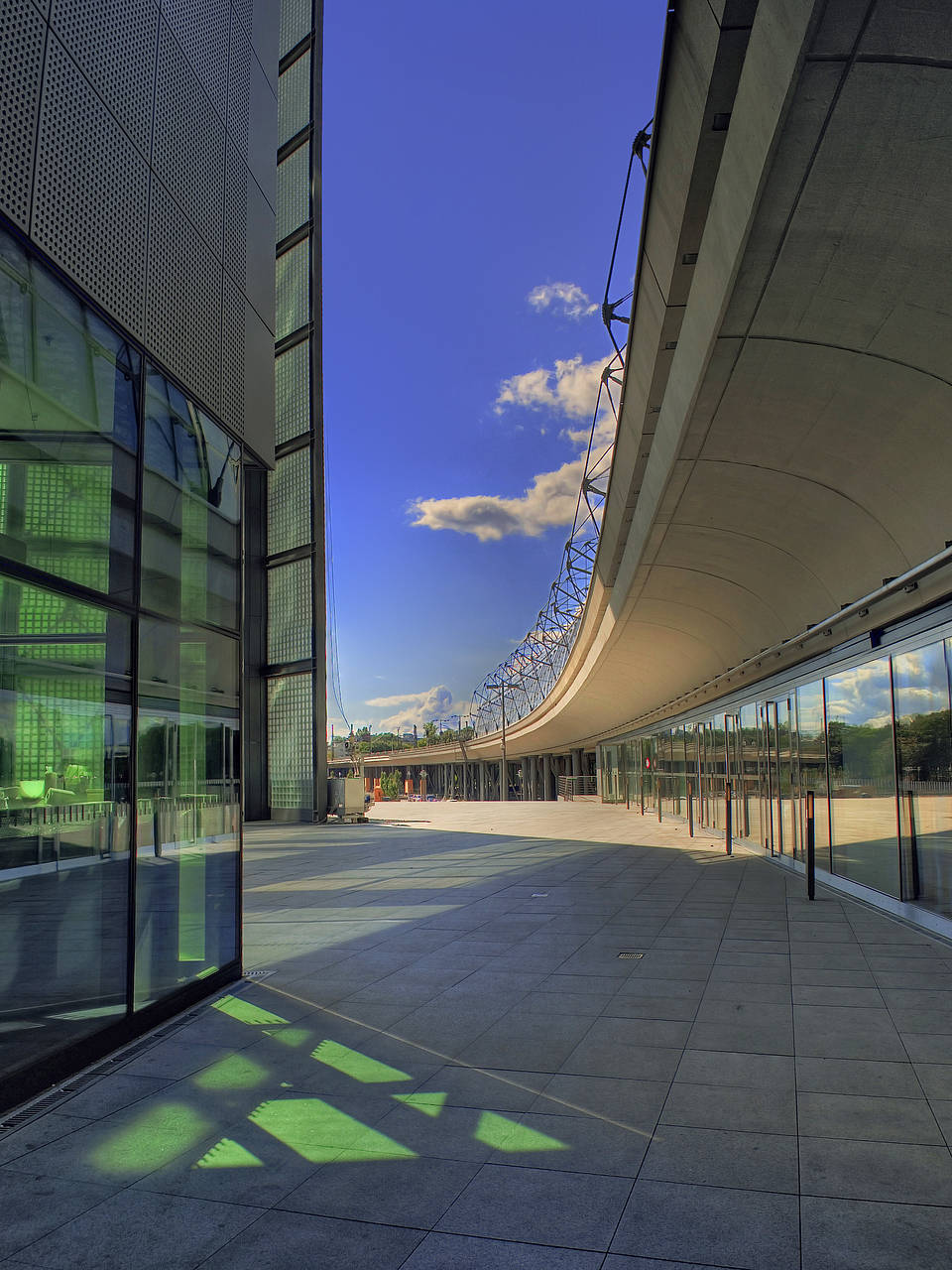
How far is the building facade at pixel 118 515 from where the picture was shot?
17.5 feet

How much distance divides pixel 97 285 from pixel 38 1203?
17.3ft

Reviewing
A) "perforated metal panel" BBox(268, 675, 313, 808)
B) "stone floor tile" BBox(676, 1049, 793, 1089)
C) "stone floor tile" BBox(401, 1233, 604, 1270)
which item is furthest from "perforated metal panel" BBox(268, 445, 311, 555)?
"stone floor tile" BBox(401, 1233, 604, 1270)

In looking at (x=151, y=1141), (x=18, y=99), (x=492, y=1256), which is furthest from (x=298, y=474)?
(x=492, y=1256)

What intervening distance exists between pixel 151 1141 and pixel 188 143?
7.40 m

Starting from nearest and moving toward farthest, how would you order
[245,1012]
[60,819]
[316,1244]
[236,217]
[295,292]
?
[316,1244]
[60,819]
[245,1012]
[236,217]
[295,292]

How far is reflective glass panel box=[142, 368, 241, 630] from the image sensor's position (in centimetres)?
698

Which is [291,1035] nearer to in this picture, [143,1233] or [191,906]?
[191,906]

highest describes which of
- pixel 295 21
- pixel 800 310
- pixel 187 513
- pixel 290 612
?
pixel 295 21

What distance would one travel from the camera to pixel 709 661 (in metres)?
23.0

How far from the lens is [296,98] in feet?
108

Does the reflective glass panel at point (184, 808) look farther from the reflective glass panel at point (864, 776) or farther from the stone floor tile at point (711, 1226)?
the reflective glass panel at point (864, 776)

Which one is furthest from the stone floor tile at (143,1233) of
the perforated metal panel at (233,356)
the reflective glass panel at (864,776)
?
the reflective glass panel at (864,776)

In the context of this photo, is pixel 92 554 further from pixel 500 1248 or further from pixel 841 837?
pixel 841 837

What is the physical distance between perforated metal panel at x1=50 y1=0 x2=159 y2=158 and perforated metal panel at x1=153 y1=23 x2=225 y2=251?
0.62ft
